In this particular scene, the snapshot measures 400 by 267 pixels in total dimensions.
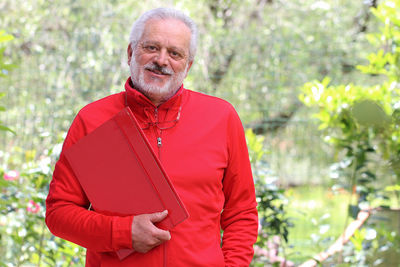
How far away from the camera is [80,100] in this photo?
393cm

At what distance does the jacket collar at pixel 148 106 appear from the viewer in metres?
1.72

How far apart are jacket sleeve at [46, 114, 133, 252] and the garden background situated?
0.75 meters

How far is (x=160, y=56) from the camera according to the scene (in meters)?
1.72

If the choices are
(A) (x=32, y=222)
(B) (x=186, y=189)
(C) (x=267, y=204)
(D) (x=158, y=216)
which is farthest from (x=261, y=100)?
(D) (x=158, y=216)

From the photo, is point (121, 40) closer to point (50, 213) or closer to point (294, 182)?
point (294, 182)

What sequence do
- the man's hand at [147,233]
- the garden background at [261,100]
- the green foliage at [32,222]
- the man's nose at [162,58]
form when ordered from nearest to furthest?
the man's hand at [147,233] → the man's nose at [162,58] → the green foliage at [32,222] → the garden background at [261,100]

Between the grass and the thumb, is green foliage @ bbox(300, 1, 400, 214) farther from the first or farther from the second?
the thumb

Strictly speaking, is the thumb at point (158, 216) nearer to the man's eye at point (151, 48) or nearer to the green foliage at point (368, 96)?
the man's eye at point (151, 48)

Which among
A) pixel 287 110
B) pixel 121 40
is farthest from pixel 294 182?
pixel 121 40

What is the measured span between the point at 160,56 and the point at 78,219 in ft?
1.98

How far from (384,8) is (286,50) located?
4.05 feet

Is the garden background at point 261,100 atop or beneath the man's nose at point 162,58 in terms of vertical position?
beneath

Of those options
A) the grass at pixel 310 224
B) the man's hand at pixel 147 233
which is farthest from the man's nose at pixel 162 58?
the grass at pixel 310 224

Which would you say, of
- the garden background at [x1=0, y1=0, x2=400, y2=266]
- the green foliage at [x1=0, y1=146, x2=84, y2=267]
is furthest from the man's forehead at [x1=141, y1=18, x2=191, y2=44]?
the green foliage at [x1=0, y1=146, x2=84, y2=267]
